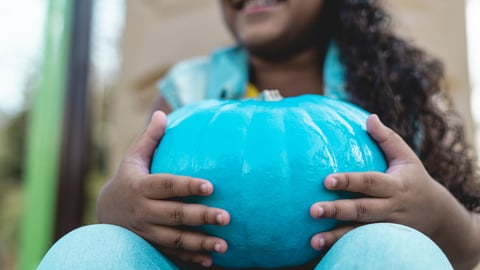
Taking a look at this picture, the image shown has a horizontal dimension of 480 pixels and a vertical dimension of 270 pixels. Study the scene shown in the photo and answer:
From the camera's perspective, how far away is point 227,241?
79cm

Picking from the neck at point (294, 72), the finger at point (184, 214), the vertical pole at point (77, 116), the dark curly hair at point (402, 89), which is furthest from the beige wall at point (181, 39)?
the finger at point (184, 214)

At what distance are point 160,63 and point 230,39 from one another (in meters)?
0.27

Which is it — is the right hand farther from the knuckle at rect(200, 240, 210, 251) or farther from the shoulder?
the shoulder

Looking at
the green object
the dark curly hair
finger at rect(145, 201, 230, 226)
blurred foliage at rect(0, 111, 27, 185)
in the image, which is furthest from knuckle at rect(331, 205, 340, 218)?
blurred foliage at rect(0, 111, 27, 185)

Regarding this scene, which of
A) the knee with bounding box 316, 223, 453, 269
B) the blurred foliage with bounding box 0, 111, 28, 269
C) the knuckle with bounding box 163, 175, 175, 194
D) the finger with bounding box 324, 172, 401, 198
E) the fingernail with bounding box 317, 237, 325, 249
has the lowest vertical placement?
the blurred foliage with bounding box 0, 111, 28, 269

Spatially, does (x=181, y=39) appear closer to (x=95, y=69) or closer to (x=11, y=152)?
(x=95, y=69)

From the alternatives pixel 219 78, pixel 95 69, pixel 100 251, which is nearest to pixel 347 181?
pixel 100 251

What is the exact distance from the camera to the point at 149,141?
0.87 metres

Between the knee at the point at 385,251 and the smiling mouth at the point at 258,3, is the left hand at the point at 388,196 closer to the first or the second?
the knee at the point at 385,251

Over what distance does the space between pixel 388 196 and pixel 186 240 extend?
290 mm

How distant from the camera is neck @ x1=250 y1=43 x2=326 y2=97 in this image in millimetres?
1350

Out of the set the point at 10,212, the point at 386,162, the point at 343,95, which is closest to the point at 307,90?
the point at 343,95

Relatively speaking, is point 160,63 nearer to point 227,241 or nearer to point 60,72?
point 60,72

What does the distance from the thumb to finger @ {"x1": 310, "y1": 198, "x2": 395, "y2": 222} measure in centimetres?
27
